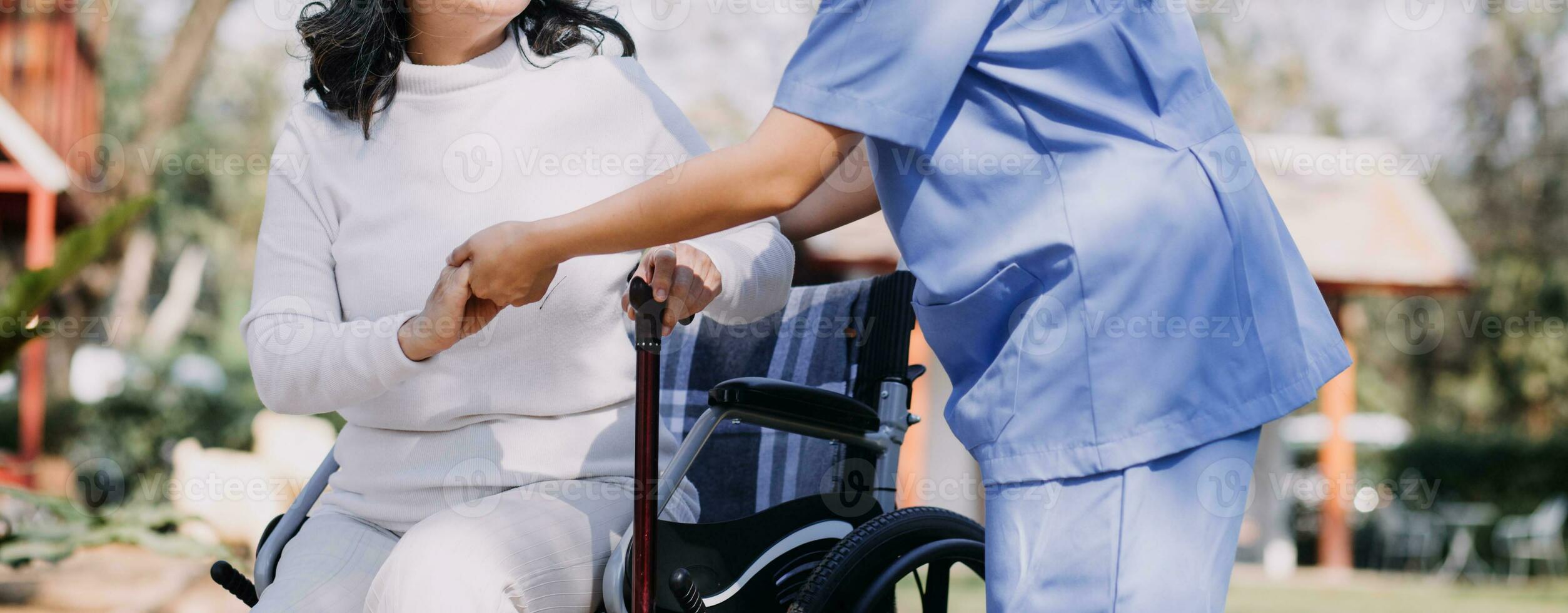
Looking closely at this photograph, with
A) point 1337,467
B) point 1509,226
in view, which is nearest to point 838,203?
point 1337,467

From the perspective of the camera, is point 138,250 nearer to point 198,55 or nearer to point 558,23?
point 198,55

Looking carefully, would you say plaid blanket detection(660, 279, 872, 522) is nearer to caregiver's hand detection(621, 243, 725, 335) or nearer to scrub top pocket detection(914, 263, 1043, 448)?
caregiver's hand detection(621, 243, 725, 335)

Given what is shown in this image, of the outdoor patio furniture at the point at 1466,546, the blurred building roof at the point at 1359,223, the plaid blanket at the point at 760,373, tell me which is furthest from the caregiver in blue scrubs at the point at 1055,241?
the outdoor patio furniture at the point at 1466,546

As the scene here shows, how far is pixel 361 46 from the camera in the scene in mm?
1983

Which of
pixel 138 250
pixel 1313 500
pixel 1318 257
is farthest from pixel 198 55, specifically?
pixel 138 250

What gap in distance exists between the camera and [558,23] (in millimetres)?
2082

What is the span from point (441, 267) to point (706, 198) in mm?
651

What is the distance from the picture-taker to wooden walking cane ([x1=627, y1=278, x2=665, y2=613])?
1.46m

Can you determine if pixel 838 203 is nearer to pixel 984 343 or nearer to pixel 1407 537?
pixel 984 343

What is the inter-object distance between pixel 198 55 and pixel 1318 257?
9.96m

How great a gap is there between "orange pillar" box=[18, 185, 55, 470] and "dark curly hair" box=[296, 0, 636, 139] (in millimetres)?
8753

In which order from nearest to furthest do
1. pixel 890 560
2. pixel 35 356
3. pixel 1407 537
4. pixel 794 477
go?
pixel 890 560
pixel 794 477
pixel 35 356
pixel 1407 537

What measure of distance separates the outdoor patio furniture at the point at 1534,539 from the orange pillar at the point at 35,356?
14616mm

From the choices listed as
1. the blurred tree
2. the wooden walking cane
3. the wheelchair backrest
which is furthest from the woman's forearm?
the blurred tree
